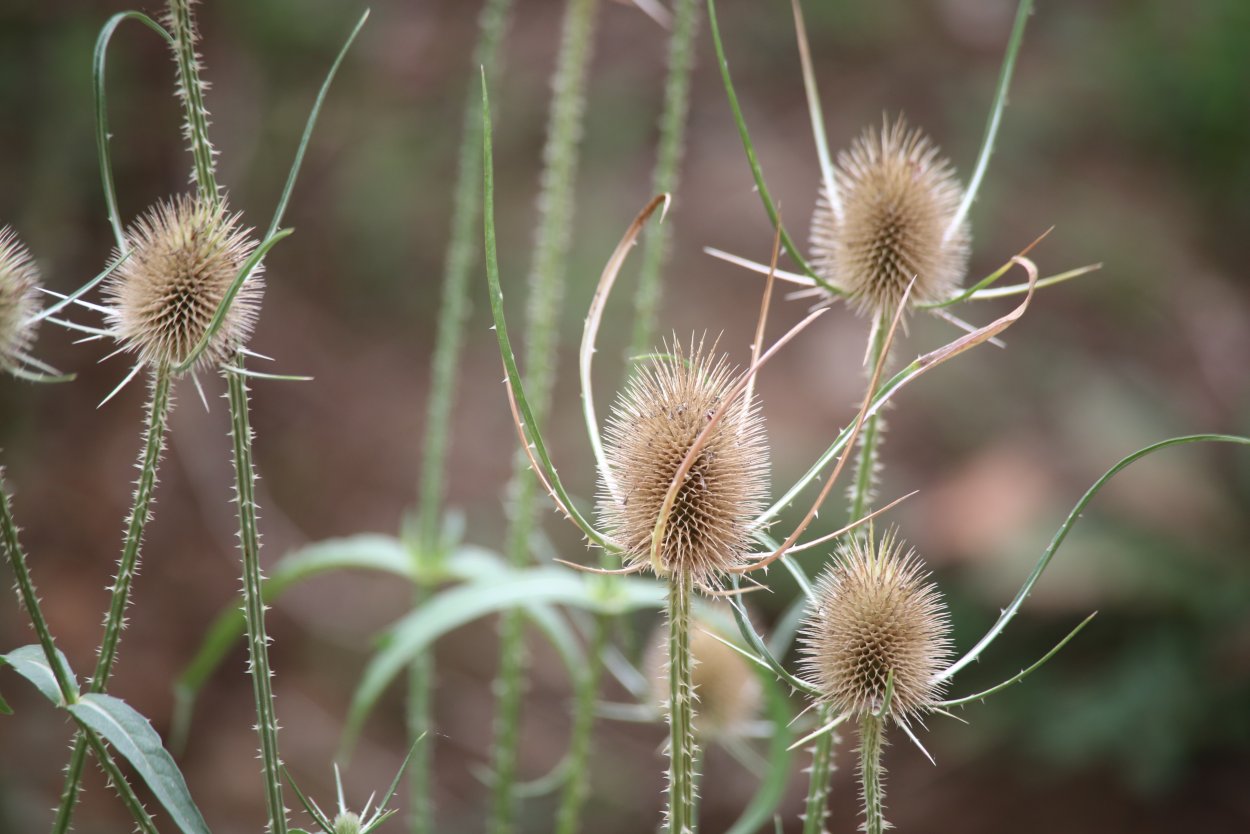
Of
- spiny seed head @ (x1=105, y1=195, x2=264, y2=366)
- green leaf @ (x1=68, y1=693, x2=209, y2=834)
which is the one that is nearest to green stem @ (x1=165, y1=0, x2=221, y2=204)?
spiny seed head @ (x1=105, y1=195, x2=264, y2=366)

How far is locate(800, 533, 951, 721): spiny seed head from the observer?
48 centimetres

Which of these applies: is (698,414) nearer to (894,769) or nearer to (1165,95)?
(894,769)

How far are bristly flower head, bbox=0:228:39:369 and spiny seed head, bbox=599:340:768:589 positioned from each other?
0.82ft

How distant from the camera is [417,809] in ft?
2.82

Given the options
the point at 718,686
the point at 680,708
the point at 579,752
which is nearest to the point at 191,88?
the point at 680,708

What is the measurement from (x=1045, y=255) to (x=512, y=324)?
121 centimetres

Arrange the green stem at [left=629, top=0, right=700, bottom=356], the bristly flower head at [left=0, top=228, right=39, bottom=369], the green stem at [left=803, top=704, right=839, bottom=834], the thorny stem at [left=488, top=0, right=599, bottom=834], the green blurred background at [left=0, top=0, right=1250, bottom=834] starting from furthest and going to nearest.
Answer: the green blurred background at [left=0, top=0, right=1250, bottom=834]
the thorny stem at [left=488, top=0, right=599, bottom=834]
the green stem at [left=629, top=0, right=700, bottom=356]
the green stem at [left=803, top=704, right=839, bottom=834]
the bristly flower head at [left=0, top=228, right=39, bottom=369]

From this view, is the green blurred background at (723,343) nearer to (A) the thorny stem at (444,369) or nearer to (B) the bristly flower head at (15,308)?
(A) the thorny stem at (444,369)

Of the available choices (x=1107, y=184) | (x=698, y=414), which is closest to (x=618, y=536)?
(x=698, y=414)

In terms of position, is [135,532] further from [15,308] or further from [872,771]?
[872,771]

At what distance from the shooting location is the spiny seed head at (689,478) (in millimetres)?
481

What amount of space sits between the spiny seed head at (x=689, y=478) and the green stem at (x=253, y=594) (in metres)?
0.15

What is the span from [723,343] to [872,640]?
1.97 meters

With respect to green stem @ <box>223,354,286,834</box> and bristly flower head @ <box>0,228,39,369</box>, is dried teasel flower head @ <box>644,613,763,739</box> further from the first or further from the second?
bristly flower head @ <box>0,228,39,369</box>
